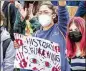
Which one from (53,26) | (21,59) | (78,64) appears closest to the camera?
(78,64)

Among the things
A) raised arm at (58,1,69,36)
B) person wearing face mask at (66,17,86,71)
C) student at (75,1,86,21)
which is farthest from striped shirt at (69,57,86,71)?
student at (75,1,86,21)

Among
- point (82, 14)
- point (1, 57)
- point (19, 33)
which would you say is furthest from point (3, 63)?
point (82, 14)

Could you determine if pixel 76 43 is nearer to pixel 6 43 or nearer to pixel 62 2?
pixel 62 2

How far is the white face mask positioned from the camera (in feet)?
13.4

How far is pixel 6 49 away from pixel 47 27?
0.48m

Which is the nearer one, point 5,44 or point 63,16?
point 63,16

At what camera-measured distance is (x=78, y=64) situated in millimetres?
4004

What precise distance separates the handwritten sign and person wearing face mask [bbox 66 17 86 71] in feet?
0.45

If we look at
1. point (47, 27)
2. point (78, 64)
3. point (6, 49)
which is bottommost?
point (78, 64)

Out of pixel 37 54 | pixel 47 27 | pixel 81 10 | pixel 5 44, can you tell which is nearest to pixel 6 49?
pixel 5 44

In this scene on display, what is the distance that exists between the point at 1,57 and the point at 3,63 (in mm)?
65

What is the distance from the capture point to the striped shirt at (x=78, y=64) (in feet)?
13.1

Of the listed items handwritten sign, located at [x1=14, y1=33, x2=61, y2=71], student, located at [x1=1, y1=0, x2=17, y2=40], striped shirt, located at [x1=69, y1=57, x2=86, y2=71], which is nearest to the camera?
striped shirt, located at [x1=69, y1=57, x2=86, y2=71]

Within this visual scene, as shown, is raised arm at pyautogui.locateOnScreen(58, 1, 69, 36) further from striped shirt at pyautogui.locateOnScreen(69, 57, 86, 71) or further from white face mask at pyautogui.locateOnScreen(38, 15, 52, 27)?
striped shirt at pyautogui.locateOnScreen(69, 57, 86, 71)
